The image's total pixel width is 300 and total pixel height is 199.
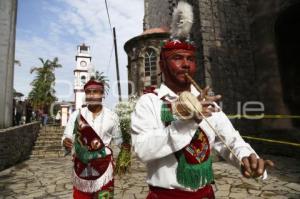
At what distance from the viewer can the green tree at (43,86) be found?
124 ft

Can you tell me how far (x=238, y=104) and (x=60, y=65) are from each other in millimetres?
36593

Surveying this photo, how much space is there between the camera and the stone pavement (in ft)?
17.0

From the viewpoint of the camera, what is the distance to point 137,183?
6168 mm

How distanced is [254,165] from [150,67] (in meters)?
19.3

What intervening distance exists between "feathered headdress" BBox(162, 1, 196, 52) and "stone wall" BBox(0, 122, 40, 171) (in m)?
7.20

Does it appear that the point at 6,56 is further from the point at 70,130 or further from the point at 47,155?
the point at 70,130

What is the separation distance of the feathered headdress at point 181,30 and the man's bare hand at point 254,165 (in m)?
0.81

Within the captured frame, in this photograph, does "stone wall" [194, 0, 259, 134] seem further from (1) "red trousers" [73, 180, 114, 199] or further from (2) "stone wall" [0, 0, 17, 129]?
(1) "red trousers" [73, 180, 114, 199]

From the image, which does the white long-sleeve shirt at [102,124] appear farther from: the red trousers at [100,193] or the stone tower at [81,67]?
the stone tower at [81,67]

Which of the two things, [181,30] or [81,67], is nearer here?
[181,30]

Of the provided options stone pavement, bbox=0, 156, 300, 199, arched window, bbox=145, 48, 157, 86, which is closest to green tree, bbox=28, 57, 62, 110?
arched window, bbox=145, 48, 157, 86

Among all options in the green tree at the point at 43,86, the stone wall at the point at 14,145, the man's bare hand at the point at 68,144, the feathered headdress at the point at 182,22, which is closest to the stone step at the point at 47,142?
the stone wall at the point at 14,145

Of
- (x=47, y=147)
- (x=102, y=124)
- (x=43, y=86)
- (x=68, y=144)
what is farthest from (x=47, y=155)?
(x=43, y=86)

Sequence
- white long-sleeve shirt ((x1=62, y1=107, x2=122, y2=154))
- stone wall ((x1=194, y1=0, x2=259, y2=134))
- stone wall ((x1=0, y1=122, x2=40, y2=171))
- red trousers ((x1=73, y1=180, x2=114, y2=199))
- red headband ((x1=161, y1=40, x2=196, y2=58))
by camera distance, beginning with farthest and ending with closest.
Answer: stone wall ((x1=194, y1=0, x2=259, y2=134)) < stone wall ((x1=0, y1=122, x2=40, y2=171)) < white long-sleeve shirt ((x1=62, y1=107, x2=122, y2=154)) < red trousers ((x1=73, y1=180, x2=114, y2=199)) < red headband ((x1=161, y1=40, x2=196, y2=58))
